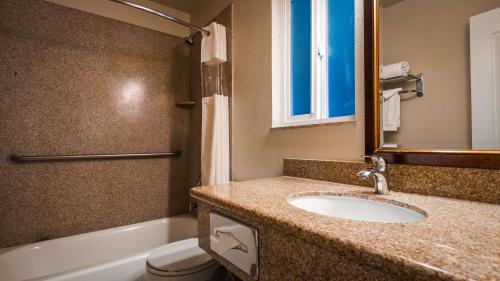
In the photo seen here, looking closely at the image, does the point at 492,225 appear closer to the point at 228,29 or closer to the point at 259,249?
the point at 259,249

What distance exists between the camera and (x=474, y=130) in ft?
2.11

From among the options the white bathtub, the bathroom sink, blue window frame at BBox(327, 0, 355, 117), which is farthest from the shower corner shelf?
the bathroom sink

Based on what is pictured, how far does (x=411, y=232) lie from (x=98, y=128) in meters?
1.97

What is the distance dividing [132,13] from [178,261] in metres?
1.92

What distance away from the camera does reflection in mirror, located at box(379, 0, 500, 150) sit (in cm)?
62

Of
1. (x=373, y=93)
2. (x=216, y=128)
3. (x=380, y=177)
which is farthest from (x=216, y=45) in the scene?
(x=380, y=177)

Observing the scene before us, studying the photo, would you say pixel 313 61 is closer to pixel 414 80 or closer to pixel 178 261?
pixel 414 80

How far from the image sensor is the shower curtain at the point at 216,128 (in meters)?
1.55

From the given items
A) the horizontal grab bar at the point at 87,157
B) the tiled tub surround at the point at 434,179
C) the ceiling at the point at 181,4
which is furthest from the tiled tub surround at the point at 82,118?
the tiled tub surround at the point at 434,179

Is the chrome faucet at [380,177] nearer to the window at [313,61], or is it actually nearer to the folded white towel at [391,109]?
the folded white towel at [391,109]

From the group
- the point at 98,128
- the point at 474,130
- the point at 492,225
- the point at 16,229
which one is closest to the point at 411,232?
the point at 492,225

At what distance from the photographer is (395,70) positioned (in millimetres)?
806

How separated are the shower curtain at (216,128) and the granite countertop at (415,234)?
88 cm

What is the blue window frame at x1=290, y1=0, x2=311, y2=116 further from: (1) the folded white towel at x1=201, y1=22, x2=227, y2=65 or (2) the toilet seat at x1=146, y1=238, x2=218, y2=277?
(2) the toilet seat at x1=146, y1=238, x2=218, y2=277
